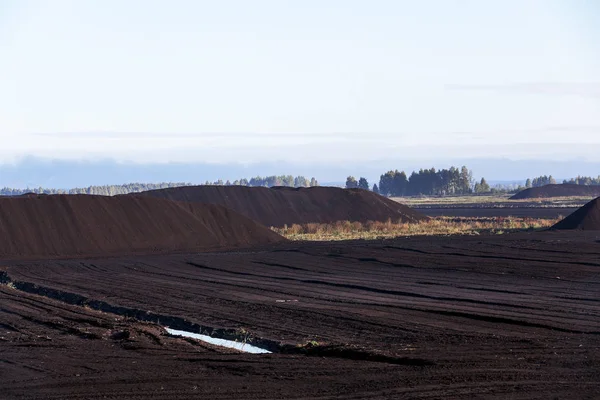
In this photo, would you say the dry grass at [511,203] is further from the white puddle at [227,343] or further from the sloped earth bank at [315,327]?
the white puddle at [227,343]

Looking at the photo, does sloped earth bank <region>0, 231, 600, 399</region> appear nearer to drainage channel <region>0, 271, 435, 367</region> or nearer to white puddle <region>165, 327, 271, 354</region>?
drainage channel <region>0, 271, 435, 367</region>

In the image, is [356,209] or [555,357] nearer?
[555,357]

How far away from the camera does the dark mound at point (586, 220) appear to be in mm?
56594

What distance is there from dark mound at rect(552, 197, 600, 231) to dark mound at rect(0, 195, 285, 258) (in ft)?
62.8

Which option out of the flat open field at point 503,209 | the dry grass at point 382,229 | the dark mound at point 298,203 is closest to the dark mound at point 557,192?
the flat open field at point 503,209

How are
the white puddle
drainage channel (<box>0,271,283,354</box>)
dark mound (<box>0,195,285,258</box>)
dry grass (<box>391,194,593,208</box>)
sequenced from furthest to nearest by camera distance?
dry grass (<box>391,194,593,208</box>) < dark mound (<box>0,195,285,258</box>) < drainage channel (<box>0,271,283,354</box>) < the white puddle

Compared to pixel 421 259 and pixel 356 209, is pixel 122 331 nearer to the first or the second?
pixel 421 259

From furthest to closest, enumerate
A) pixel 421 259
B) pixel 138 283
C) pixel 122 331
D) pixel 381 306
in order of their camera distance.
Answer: pixel 421 259 → pixel 138 283 → pixel 381 306 → pixel 122 331

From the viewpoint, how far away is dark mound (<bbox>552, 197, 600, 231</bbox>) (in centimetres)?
5659

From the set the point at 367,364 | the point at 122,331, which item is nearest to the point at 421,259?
the point at 122,331

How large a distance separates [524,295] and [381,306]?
4379 millimetres

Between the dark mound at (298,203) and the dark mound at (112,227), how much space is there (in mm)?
19096

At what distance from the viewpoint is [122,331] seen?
18453 mm

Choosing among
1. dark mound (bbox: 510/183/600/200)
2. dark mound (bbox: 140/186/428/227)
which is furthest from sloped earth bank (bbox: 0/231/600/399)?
dark mound (bbox: 510/183/600/200)
